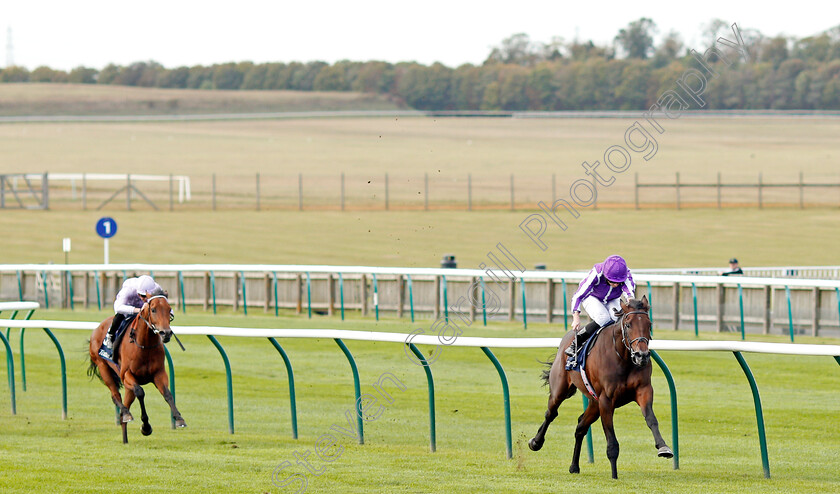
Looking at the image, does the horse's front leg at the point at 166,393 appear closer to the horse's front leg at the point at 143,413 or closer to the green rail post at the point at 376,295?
the horse's front leg at the point at 143,413

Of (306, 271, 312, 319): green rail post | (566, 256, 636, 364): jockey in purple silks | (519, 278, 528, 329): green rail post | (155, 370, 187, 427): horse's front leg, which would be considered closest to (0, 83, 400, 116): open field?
(306, 271, 312, 319): green rail post

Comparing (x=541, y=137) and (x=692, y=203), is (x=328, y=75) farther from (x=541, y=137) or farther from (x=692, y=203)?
(x=692, y=203)

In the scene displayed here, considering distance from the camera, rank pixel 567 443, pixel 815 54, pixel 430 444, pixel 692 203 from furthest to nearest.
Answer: pixel 815 54 < pixel 692 203 < pixel 567 443 < pixel 430 444

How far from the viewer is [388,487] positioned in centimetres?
691

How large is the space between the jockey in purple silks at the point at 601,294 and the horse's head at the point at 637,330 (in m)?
0.36

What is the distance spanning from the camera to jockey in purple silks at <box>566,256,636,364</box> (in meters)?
7.37

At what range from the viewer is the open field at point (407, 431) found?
7164 millimetres

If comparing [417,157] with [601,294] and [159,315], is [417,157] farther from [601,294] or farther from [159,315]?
[601,294]

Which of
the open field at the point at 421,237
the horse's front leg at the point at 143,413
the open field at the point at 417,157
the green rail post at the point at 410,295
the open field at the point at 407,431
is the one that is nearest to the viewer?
the open field at the point at 407,431

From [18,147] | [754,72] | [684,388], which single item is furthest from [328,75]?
[684,388]

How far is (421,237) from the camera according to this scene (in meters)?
35.8

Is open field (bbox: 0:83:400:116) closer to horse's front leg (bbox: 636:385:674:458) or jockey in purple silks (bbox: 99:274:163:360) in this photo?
jockey in purple silks (bbox: 99:274:163:360)

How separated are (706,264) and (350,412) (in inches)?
863

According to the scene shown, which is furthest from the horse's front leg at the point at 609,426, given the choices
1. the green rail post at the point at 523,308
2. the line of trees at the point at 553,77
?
the line of trees at the point at 553,77
